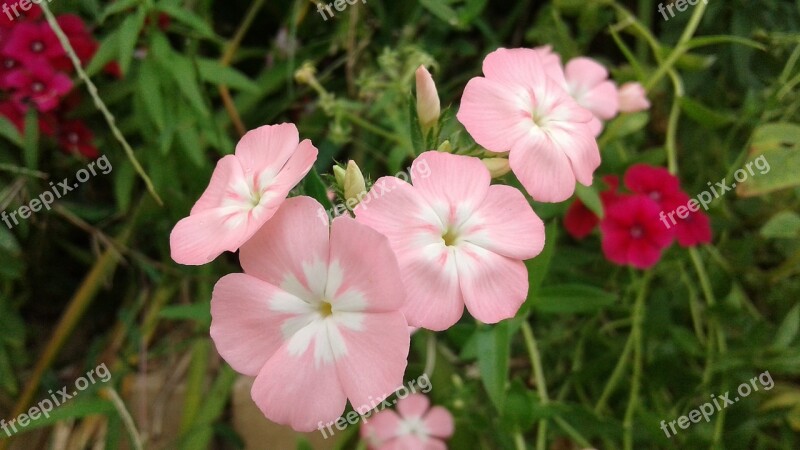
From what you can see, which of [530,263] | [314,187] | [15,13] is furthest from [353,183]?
[15,13]

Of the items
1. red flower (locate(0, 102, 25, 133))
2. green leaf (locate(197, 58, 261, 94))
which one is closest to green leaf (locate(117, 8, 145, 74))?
green leaf (locate(197, 58, 261, 94))

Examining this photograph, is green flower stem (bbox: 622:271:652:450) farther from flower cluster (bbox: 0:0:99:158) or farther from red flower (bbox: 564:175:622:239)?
flower cluster (bbox: 0:0:99:158)

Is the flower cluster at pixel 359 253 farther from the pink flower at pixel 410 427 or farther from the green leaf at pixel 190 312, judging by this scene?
the pink flower at pixel 410 427

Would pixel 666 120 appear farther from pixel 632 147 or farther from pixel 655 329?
pixel 655 329

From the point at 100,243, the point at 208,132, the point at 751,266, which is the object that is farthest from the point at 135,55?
the point at 751,266

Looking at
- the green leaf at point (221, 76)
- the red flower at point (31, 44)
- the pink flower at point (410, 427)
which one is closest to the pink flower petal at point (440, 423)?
the pink flower at point (410, 427)
